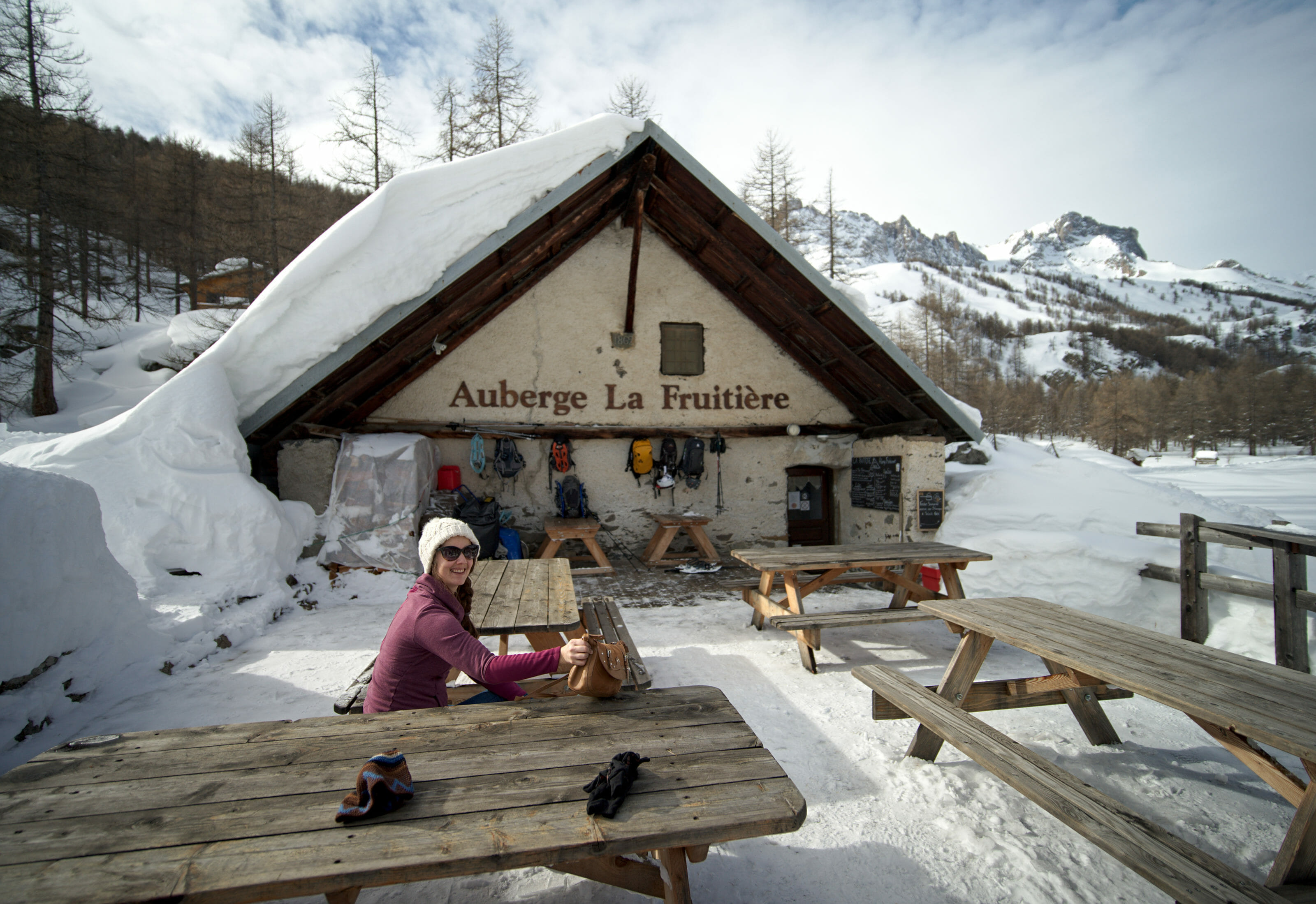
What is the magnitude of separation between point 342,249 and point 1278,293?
216 meters

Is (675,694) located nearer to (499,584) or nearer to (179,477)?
(499,584)

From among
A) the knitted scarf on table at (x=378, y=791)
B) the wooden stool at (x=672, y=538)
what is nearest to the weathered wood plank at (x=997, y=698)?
the knitted scarf on table at (x=378, y=791)

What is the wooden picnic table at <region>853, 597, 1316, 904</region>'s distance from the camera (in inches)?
73.8

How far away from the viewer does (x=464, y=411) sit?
28.5 ft

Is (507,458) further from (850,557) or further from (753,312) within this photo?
(850,557)

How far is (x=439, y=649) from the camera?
2.16 m

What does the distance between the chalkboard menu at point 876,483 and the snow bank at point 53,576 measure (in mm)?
8749

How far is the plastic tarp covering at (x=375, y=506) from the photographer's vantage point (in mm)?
7250

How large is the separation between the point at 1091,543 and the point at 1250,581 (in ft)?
5.90

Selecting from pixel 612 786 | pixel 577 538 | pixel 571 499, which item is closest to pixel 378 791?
pixel 612 786

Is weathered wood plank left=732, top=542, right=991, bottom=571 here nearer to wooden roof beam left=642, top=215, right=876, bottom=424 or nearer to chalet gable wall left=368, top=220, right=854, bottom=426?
chalet gable wall left=368, top=220, right=854, bottom=426

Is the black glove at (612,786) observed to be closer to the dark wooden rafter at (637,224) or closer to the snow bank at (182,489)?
the snow bank at (182,489)

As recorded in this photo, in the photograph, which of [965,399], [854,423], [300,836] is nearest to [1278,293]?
[965,399]

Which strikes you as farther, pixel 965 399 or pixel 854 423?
pixel 965 399
